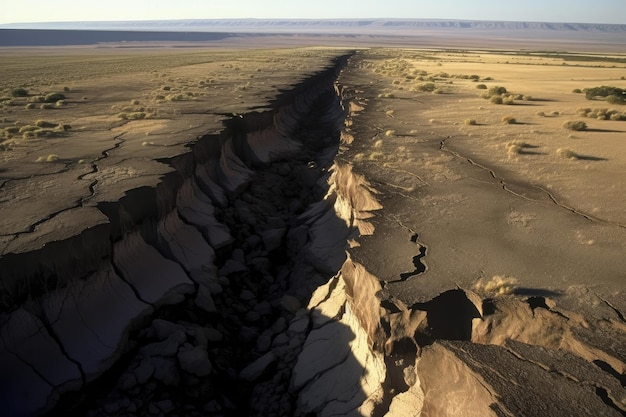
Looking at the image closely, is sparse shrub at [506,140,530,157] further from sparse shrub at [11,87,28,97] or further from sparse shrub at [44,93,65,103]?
sparse shrub at [11,87,28,97]

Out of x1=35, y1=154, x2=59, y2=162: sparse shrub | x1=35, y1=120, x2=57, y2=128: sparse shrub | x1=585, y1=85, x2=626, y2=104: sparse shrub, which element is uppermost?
x1=35, y1=154, x2=59, y2=162: sparse shrub

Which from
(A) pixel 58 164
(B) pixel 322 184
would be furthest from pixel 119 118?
(B) pixel 322 184

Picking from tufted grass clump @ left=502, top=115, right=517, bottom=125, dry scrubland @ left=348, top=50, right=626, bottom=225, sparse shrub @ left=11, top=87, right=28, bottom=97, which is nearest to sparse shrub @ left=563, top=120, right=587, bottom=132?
dry scrubland @ left=348, top=50, right=626, bottom=225

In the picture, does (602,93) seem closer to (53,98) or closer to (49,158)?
(49,158)

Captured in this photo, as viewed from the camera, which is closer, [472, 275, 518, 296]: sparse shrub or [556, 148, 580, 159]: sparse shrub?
[472, 275, 518, 296]: sparse shrub

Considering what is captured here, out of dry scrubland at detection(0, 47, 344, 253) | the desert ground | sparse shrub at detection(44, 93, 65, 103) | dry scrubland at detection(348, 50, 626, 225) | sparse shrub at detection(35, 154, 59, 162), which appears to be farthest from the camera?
sparse shrub at detection(44, 93, 65, 103)

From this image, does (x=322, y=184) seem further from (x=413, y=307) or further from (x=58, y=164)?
(x=413, y=307)

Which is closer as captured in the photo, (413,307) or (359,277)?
(413,307)

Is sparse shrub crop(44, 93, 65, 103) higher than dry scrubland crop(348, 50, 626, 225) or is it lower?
higher
